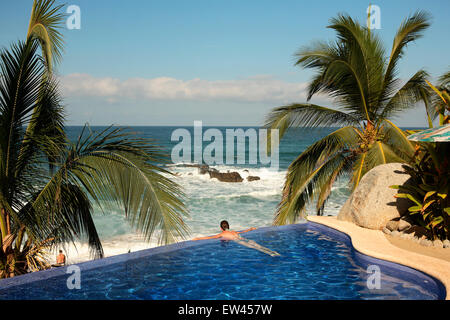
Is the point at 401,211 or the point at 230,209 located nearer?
the point at 401,211

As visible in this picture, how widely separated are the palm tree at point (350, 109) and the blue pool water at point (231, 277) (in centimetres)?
269

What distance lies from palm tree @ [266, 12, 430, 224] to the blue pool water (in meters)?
2.69

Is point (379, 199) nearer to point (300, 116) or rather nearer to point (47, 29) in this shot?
point (300, 116)

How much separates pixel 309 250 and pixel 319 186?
3.05 metres

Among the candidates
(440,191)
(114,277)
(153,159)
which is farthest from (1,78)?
(440,191)

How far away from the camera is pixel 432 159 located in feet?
27.3

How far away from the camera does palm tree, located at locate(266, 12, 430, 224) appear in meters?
11.1

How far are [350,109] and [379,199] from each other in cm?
355

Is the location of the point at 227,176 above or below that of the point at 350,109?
below

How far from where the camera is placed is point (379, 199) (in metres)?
9.57

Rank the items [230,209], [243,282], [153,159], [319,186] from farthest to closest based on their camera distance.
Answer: [230,209] < [319,186] < [243,282] < [153,159]

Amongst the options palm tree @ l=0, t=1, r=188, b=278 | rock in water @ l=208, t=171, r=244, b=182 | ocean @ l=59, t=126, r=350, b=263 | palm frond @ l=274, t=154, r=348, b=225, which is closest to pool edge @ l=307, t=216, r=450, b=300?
palm frond @ l=274, t=154, r=348, b=225

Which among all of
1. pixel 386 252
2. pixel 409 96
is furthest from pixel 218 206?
pixel 386 252

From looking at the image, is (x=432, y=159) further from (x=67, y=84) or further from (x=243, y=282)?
(x=67, y=84)
